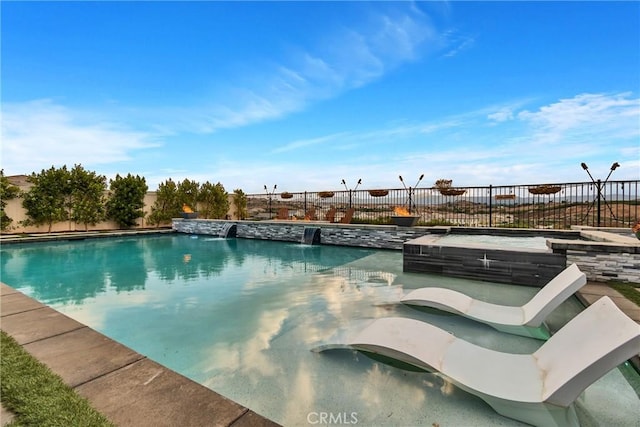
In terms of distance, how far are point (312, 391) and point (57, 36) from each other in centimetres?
1155

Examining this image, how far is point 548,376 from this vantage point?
1.88 m

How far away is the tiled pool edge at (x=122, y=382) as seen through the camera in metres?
1.62

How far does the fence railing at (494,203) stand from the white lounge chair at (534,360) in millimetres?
8520

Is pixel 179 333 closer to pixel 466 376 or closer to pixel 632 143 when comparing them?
pixel 466 376

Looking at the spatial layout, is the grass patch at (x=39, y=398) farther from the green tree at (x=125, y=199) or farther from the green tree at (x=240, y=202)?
the green tree at (x=240, y=202)

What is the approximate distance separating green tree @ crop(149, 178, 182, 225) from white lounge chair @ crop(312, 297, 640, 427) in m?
16.9

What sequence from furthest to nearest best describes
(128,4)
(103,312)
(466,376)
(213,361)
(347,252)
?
(347,252) < (128,4) < (103,312) < (213,361) < (466,376)

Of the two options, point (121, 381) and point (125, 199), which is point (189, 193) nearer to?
point (125, 199)

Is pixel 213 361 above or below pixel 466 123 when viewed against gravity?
below

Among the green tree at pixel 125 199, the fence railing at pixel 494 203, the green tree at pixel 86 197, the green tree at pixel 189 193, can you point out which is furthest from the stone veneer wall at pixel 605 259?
the green tree at pixel 86 197

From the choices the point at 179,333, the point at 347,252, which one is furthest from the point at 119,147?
the point at 179,333

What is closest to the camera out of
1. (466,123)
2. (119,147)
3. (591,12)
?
(591,12)

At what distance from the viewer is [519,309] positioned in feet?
11.4

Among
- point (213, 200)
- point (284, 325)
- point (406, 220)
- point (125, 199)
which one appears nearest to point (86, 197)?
point (125, 199)
